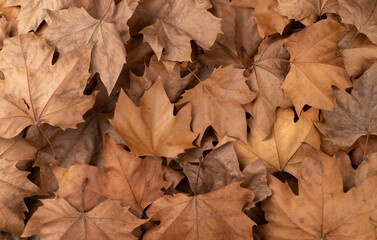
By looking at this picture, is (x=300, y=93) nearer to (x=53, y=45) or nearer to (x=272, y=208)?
(x=272, y=208)

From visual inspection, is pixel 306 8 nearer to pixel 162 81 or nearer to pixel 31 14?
pixel 162 81

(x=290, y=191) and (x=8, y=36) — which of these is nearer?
(x=290, y=191)

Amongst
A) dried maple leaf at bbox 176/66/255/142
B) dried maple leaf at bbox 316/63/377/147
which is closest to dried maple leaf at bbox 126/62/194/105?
dried maple leaf at bbox 176/66/255/142

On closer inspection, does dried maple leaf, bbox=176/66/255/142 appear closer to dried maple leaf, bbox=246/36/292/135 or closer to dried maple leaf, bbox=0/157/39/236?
dried maple leaf, bbox=246/36/292/135

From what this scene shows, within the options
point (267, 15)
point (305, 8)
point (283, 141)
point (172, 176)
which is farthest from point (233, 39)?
point (172, 176)

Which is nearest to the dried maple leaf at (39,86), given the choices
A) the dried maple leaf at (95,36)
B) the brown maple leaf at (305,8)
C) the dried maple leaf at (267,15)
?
the dried maple leaf at (95,36)

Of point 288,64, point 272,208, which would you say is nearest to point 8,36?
point 288,64

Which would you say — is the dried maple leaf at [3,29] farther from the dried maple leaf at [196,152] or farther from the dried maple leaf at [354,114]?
the dried maple leaf at [354,114]
